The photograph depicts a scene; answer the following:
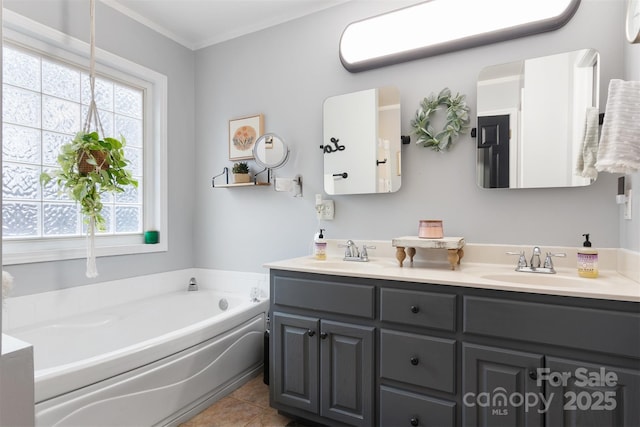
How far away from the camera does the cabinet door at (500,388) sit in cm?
139

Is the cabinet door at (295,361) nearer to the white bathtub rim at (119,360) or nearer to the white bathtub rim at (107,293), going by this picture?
the white bathtub rim at (119,360)

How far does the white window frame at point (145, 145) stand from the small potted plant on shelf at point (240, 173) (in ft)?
2.02

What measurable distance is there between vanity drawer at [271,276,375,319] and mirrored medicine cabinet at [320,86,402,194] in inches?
28.5

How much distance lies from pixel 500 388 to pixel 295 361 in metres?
0.98

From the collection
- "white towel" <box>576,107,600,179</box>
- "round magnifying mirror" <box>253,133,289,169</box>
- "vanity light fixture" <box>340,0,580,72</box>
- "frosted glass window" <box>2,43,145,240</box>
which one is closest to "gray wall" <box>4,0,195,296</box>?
"frosted glass window" <box>2,43,145,240</box>

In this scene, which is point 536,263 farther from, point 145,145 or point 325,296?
point 145,145

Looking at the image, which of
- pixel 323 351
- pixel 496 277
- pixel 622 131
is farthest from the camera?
pixel 323 351

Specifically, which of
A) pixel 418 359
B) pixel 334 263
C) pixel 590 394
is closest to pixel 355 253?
pixel 334 263

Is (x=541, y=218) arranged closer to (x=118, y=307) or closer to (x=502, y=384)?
(x=502, y=384)

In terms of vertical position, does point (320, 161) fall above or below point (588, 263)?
above

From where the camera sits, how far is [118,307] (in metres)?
2.43

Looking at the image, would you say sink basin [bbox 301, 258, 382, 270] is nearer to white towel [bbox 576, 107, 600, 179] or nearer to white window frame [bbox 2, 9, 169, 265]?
white towel [bbox 576, 107, 600, 179]

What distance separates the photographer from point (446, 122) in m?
2.05

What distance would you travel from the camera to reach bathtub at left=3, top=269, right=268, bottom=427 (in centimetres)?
153
